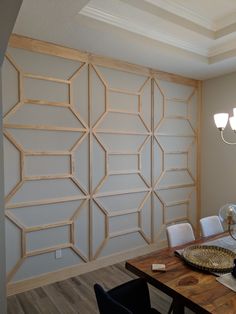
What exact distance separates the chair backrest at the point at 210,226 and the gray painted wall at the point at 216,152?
52.3 inches

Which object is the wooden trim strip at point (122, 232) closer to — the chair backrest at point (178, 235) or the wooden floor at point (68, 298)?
the wooden floor at point (68, 298)

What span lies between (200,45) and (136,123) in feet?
4.38

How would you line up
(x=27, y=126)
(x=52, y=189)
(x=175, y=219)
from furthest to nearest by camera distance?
(x=175, y=219)
(x=52, y=189)
(x=27, y=126)

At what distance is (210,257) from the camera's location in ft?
6.08

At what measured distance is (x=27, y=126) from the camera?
2711 mm

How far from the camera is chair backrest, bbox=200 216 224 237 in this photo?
268 cm

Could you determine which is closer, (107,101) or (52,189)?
(52,189)

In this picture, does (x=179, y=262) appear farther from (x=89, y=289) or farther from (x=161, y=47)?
(x=161, y=47)

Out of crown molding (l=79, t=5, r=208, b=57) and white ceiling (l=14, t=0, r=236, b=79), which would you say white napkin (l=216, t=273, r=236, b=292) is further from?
crown molding (l=79, t=5, r=208, b=57)

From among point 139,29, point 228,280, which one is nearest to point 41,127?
point 139,29

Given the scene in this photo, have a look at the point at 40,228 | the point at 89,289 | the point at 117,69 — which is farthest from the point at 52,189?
the point at 117,69

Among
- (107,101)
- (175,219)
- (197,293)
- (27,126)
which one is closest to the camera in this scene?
(197,293)

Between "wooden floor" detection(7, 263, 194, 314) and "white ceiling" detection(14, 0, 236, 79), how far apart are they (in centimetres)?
276

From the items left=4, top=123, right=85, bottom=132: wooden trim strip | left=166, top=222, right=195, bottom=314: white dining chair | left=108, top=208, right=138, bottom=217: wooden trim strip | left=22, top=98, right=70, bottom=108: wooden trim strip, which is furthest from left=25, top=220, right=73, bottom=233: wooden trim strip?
left=22, top=98, right=70, bottom=108: wooden trim strip
